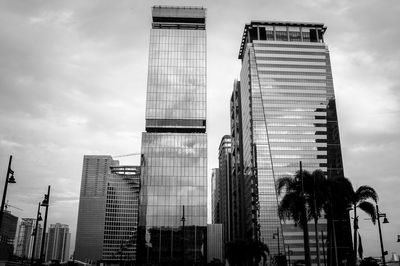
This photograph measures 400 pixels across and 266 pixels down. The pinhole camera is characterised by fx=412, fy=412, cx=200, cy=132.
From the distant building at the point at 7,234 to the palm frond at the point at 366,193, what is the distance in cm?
12026

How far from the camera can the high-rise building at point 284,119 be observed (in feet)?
568

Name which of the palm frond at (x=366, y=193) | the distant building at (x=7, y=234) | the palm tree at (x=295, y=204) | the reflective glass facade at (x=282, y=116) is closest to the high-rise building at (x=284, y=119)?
the reflective glass facade at (x=282, y=116)

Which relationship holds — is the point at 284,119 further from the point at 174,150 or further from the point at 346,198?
the point at 346,198

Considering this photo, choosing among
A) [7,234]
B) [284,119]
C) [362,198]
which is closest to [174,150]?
[284,119]

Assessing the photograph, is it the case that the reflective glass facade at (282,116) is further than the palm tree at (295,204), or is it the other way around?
the reflective glass facade at (282,116)

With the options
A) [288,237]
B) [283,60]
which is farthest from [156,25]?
[288,237]

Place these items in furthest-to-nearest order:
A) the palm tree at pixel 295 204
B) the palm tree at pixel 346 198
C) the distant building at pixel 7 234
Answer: the distant building at pixel 7 234
the palm tree at pixel 346 198
the palm tree at pixel 295 204

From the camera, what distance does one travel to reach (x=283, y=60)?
179625 mm

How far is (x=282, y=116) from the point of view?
572 ft

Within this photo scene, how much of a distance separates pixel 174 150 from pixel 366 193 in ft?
298

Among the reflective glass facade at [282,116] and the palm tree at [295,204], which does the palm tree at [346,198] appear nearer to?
the palm tree at [295,204]

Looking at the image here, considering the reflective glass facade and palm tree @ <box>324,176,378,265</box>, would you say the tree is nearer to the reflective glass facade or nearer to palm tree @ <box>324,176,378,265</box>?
palm tree @ <box>324,176,378,265</box>

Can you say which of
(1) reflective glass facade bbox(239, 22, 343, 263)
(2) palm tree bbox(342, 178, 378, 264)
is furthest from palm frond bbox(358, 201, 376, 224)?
→ (1) reflective glass facade bbox(239, 22, 343, 263)

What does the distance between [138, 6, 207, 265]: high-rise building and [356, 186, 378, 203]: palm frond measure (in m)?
80.1
